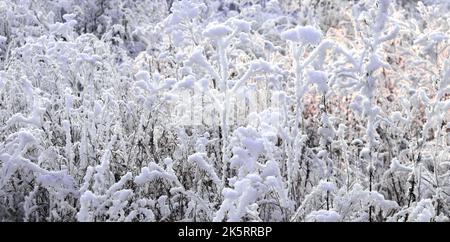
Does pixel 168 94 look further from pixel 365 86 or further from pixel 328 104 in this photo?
pixel 328 104

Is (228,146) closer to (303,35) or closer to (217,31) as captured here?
(217,31)

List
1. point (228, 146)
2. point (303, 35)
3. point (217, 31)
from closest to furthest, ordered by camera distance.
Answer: point (303, 35)
point (217, 31)
point (228, 146)

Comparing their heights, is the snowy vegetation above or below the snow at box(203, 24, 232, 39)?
below

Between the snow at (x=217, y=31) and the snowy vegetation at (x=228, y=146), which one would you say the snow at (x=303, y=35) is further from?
the snow at (x=217, y=31)

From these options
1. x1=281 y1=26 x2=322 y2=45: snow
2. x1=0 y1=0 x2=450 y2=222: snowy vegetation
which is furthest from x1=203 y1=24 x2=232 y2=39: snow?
x1=281 y1=26 x2=322 y2=45: snow

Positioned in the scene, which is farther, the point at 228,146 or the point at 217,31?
the point at 228,146

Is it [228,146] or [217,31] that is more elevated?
[217,31]

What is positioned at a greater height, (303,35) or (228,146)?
(303,35)

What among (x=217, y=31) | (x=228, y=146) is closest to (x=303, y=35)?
(x=217, y=31)

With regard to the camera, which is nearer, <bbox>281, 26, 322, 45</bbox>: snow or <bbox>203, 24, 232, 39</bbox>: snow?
<bbox>281, 26, 322, 45</bbox>: snow

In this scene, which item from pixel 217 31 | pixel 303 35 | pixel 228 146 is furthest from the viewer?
pixel 228 146

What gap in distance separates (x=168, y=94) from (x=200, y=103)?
430mm

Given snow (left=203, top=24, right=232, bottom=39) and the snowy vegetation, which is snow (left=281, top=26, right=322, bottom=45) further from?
snow (left=203, top=24, right=232, bottom=39)

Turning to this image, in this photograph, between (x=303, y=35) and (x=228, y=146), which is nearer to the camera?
(x=303, y=35)
